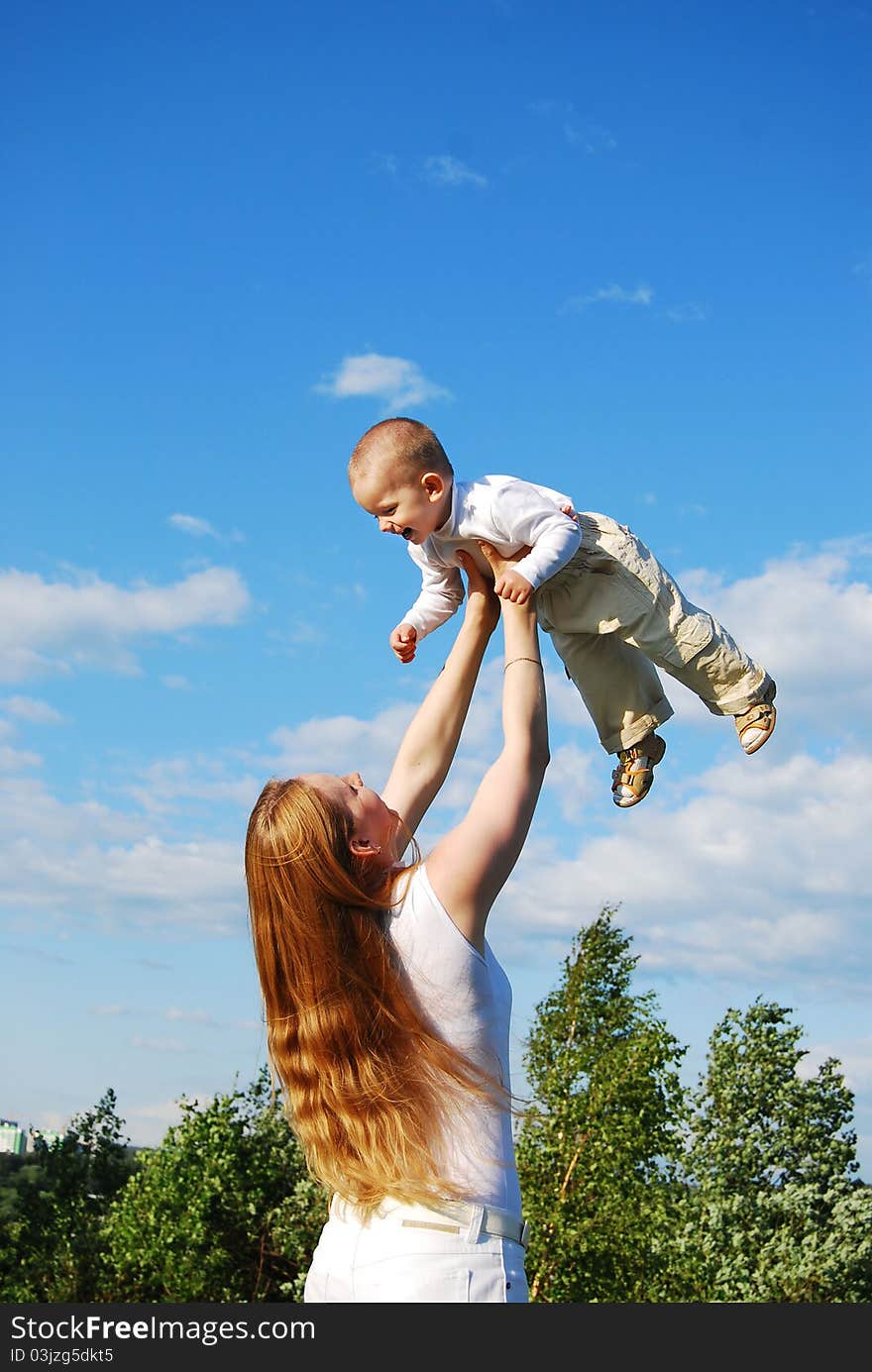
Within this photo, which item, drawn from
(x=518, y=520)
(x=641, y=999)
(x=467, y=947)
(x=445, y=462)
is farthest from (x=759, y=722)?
(x=641, y=999)

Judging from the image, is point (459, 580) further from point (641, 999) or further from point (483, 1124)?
point (641, 999)

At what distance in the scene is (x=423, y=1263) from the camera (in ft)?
9.91

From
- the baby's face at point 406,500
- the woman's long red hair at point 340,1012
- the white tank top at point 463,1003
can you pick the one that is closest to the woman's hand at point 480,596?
the baby's face at point 406,500

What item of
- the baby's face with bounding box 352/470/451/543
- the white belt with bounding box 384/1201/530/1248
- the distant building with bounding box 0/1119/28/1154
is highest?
the distant building with bounding box 0/1119/28/1154

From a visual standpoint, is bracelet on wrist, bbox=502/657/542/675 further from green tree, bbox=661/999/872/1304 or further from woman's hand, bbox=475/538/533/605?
green tree, bbox=661/999/872/1304

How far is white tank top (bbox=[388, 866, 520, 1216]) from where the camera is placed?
3227 millimetres

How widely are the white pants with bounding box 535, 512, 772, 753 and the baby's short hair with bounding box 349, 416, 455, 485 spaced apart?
23.9 inches

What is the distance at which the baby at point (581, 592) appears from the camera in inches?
175

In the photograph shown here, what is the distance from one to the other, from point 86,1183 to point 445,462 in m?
34.0

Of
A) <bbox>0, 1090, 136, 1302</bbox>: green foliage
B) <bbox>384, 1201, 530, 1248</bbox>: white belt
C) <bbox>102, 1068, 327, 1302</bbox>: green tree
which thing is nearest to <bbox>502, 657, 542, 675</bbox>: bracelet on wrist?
<bbox>384, 1201, 530, 1248</bbox>: white belt

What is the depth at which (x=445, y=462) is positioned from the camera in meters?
4.54

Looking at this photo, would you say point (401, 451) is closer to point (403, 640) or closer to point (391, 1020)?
point (403, 640)

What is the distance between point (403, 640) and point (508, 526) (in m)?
0.68

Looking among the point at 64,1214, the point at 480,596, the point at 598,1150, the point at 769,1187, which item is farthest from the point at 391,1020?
the point at 64,1214
